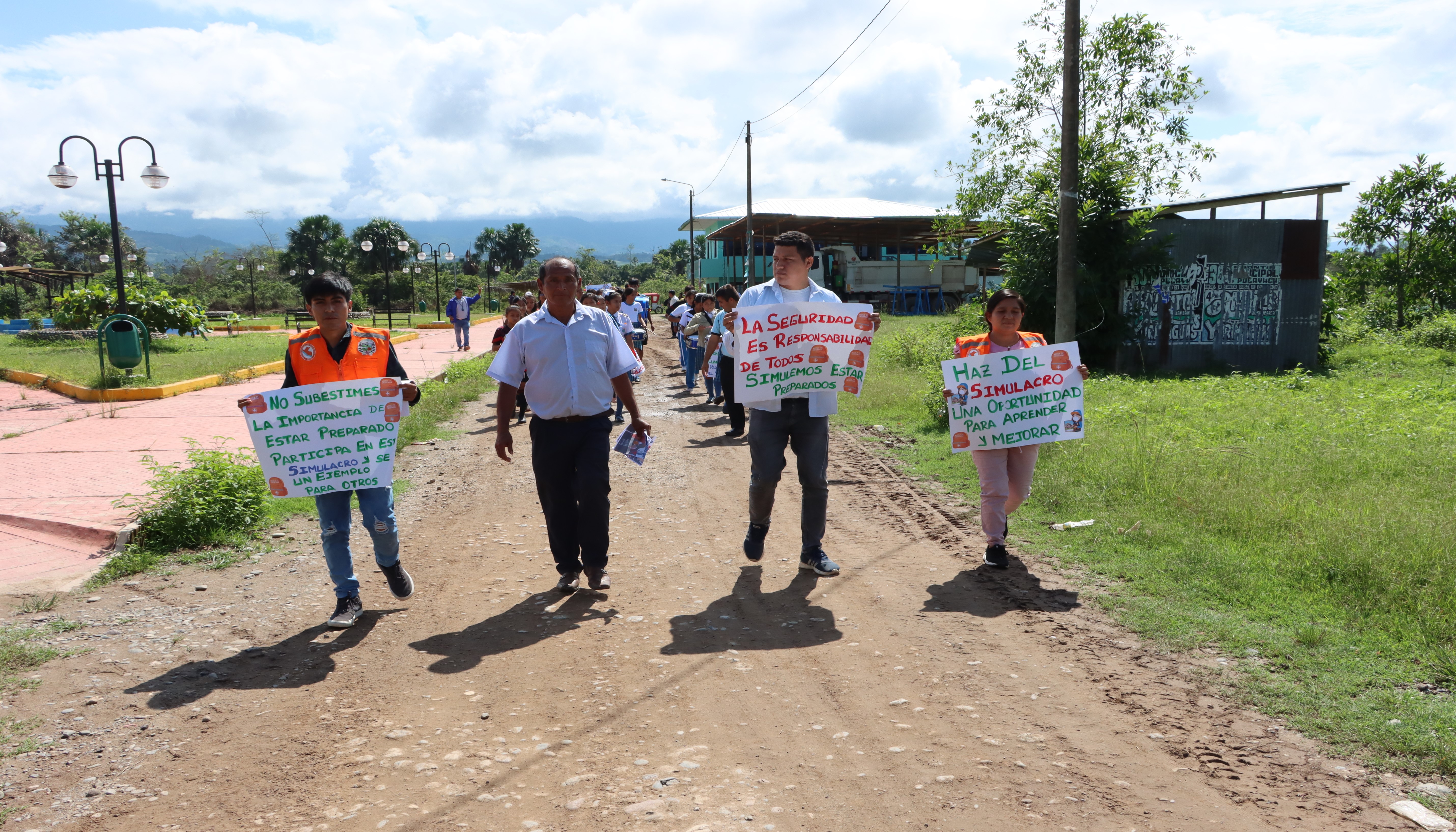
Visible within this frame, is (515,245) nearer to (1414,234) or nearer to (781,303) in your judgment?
(1414,234)

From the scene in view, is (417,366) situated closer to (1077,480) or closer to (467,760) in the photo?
(1077,480)

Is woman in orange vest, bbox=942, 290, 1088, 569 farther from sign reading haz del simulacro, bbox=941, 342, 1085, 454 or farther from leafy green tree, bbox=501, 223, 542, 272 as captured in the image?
leafy green tree, bbox=501, 223, 542, 272

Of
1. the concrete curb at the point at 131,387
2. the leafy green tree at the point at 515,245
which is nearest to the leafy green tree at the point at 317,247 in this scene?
the leafy green tree at the point at 515,245

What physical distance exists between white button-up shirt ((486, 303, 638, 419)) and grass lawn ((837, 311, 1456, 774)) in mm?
3029

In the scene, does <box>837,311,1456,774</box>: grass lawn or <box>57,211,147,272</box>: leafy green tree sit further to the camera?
<box>57,211,147,272</box>: leafy green tree

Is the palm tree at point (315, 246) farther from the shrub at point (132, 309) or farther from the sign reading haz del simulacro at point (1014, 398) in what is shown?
the sign reading haz del simulacro at point (1014, 398)

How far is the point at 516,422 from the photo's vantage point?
1291 centimetres

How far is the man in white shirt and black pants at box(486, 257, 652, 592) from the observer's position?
5109mm

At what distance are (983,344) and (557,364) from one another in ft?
9.27

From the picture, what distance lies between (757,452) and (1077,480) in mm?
3520

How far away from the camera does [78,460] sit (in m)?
9.57

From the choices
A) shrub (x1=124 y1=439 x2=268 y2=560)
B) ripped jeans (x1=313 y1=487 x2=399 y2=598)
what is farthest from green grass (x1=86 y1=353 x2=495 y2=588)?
ripped jeans (x1=313 y1=487 x2=399 y2=598)

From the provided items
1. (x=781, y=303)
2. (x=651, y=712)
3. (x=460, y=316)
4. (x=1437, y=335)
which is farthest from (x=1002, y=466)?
(x=460, y=316)

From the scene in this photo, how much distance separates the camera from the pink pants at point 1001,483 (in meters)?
5.83
